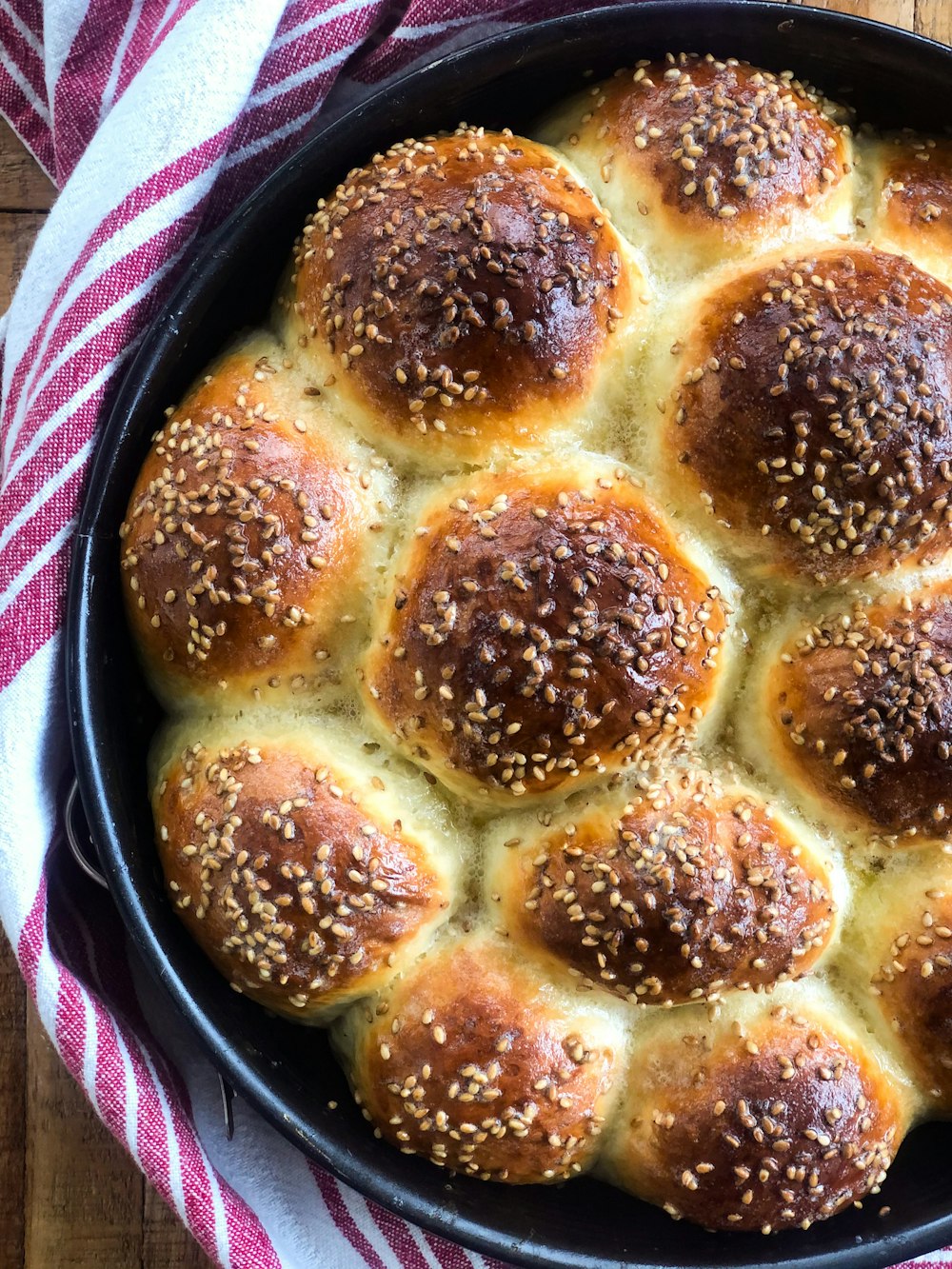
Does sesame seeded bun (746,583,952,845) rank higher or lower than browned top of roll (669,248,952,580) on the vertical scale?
lower

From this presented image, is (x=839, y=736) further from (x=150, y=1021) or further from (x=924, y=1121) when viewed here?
(x=150, y=1021)

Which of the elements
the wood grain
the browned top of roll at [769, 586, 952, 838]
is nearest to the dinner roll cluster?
the browned top of roll at [769, 586, 952, 838]

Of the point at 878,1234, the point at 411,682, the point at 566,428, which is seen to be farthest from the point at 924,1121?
the point at 566,428

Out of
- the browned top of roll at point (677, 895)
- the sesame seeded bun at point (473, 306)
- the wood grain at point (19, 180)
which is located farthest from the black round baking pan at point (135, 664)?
the wood grain at point (19, 180)

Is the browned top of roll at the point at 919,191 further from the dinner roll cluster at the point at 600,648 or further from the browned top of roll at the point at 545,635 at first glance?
the browned top of roll at the point at 545,635

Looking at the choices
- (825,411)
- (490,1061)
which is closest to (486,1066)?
(490,1061)

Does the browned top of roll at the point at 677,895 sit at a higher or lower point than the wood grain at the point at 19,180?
lower

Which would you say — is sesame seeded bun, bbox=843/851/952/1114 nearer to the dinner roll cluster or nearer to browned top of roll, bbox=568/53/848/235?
the dinner roll cluster
